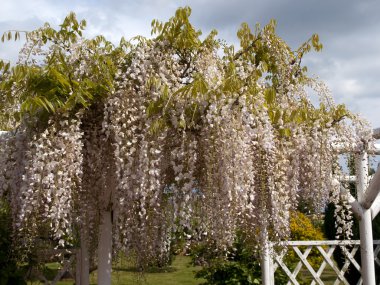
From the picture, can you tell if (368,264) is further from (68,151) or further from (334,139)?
(68,151)

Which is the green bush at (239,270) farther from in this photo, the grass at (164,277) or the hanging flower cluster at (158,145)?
the grass at (164,277)

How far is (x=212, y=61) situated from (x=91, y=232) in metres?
1.44

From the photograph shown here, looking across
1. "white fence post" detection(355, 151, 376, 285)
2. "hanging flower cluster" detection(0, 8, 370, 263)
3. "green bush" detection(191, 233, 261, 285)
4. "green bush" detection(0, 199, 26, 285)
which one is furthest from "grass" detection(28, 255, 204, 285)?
"hanging flower cluster" detection(0, 8, 370, 263)

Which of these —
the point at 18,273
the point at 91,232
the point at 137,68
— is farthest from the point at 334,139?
the point at 18,273

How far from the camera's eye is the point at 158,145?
9.50 feet

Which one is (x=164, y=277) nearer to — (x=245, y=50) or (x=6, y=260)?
(x=6, y=260)

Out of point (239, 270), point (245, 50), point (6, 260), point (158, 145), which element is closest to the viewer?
point (158, 145)

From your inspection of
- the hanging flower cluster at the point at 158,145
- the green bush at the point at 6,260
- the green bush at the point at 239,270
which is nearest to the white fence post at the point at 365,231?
the green bush at the point at 239,270

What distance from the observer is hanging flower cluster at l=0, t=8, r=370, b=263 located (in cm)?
284

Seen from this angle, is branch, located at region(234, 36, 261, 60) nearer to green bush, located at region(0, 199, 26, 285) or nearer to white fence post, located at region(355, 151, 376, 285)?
white fence post, located at region(355, 151, 376, 285)

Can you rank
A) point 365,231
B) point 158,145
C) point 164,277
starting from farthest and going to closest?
point 164,277 → point 365,231 → point 158,145

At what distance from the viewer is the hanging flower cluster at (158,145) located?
2844 mm

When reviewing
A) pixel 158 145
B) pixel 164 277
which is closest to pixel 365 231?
Answer: pixel 158 145

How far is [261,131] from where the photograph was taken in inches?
119
